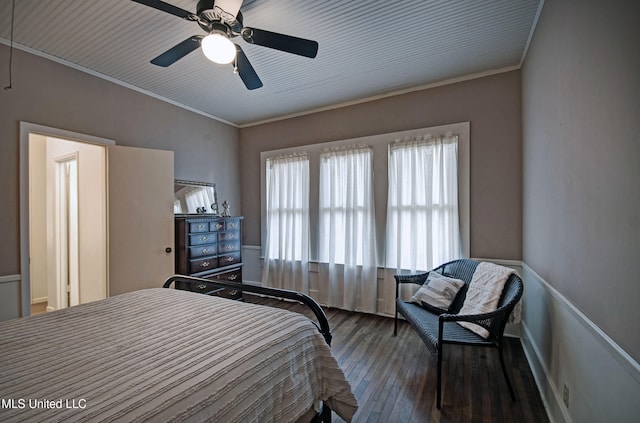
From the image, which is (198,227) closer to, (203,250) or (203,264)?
(203,250)

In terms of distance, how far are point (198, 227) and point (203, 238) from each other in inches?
6.4

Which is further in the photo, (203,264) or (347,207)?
(347,207)

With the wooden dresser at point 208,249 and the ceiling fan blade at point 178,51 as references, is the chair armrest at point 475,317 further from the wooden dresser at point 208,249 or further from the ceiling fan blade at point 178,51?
the wooden dresser at point 208,249

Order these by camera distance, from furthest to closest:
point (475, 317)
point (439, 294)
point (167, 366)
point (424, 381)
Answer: point (439, 294) → point (424, 381) → point (475, 317) → point (167, 366)

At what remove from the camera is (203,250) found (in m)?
3.58

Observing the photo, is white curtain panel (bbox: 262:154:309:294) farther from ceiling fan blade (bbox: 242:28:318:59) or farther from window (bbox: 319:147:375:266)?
ceiling fan blade (bbox: 242:28:318:59)

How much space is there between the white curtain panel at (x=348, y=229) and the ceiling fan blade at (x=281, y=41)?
1932 mm

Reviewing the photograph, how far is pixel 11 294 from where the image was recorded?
246 cm

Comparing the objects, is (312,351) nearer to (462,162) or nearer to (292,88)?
(462,162)

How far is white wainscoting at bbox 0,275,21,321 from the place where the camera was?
2416 millimetres

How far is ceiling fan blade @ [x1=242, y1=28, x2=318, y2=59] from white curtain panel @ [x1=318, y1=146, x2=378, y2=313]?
6.34 ft

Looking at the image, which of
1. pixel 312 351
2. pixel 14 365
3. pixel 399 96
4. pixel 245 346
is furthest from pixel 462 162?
pixel 14 365

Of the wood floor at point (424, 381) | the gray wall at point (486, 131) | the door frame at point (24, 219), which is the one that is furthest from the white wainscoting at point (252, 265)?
the gray wall at point (486, 131)

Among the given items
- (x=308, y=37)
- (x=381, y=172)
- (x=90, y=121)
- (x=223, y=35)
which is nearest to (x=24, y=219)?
(x=90, y=121)
